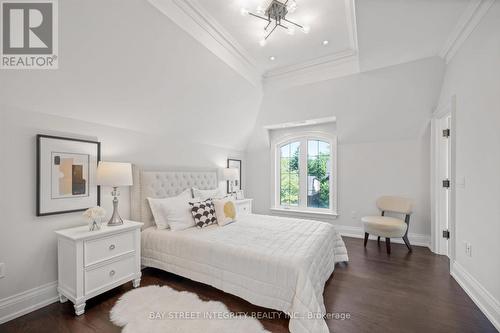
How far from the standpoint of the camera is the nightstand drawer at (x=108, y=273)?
1.96 meters

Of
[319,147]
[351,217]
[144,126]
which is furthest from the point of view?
[319,147]

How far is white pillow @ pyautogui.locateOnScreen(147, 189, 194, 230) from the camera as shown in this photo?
268 cm

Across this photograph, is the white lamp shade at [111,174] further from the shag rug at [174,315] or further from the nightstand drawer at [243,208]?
the nightstand drawer at [243,208]

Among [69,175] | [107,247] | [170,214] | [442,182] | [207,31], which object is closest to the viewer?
[107,247]

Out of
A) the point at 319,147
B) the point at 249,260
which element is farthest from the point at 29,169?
the point at 319,147

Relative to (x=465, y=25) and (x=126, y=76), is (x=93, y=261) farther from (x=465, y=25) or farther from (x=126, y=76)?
(x=465, y=25)

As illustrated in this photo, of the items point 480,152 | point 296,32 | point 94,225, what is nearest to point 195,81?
point 296,32

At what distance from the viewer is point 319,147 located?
4.69 meters

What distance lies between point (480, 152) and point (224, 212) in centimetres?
279

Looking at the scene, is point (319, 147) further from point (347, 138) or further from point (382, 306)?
point (382, 306)

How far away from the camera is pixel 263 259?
188 cm

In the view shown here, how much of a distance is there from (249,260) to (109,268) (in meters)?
1.39

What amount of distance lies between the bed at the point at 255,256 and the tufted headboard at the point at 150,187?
1 centimetres

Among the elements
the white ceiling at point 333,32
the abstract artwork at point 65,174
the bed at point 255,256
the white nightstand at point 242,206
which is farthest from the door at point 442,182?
the abstract artwork at point 65,174
